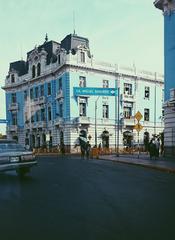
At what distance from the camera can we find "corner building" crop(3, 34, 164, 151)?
129ft

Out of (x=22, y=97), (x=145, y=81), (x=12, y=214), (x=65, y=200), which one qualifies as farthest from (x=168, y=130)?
(x=22, y=97)

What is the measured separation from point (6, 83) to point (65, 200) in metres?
48.6

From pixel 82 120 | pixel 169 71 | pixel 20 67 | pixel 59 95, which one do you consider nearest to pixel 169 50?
pixel 169 71

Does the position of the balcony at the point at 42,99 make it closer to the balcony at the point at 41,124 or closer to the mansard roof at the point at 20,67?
the balcony at the point at 41,124

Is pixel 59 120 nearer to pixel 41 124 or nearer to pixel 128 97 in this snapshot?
pixel 41 124

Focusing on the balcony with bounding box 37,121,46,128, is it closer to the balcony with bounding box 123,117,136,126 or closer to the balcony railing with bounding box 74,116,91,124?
the balcony railing with bounding box 74,116,91,124

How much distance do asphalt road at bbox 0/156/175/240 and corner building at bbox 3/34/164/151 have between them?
29.6 meters

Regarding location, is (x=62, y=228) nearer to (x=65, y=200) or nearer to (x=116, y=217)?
(x=116, y=217)

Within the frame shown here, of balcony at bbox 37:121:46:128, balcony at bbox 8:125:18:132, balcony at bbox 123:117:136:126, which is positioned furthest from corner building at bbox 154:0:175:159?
balcony at bbox 8:125:18:132

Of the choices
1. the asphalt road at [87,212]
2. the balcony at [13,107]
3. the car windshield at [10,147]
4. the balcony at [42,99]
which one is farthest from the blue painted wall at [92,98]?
the asphalt road at [87,212]

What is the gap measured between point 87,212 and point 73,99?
112 ft

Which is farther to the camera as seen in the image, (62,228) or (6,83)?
(6,83)

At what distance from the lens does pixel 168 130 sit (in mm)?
20984

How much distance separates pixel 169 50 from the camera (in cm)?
2148
